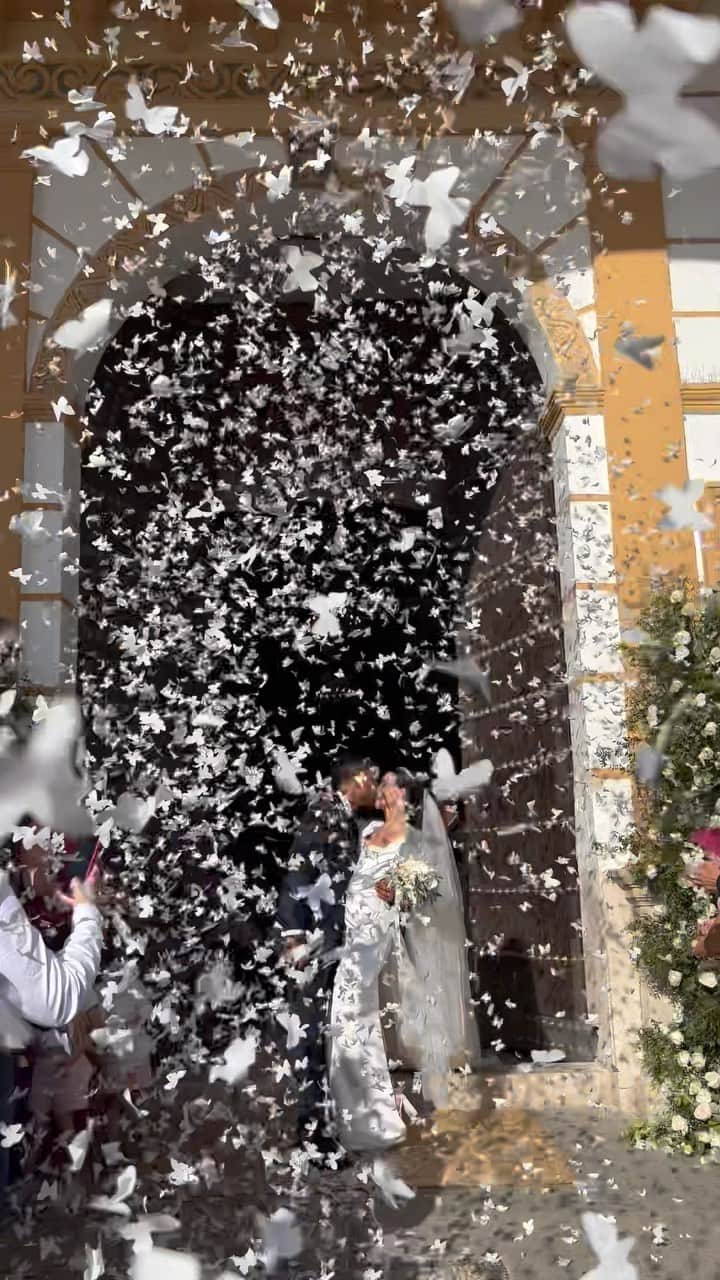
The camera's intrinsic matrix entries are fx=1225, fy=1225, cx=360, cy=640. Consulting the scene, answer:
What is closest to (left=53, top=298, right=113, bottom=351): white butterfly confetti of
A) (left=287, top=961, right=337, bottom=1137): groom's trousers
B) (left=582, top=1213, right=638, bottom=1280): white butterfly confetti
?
(left=287, top=961, right=337, bottom=1137): groom's trousers

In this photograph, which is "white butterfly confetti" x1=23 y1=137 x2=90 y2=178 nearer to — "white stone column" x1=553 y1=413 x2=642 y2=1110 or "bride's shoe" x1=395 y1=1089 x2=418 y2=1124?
"white stone column" x1=553 y1=413 x2=642 y2=1110

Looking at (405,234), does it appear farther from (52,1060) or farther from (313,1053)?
(52,1060)

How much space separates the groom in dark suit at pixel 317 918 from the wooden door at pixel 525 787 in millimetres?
1006

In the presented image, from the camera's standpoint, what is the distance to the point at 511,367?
5914 mm

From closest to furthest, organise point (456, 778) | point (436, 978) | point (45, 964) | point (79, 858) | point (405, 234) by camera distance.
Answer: point (45, 964), point (79, 858), point (436, 978), point (405, 234), point (456, 778)

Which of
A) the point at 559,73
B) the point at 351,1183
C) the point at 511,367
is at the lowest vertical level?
the point at 351,1183

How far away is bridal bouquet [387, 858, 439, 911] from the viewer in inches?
177

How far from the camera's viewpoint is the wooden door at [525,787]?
5410 millimetres

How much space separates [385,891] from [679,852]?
3.62 feet

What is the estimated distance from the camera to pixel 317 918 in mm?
4496

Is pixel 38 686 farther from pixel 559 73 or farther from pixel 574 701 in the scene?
pixel 559 73

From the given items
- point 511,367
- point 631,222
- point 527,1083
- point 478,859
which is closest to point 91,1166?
point 527,1083

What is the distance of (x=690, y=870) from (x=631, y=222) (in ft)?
9.89

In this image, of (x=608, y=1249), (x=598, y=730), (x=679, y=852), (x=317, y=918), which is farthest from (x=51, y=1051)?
(x=598, y=730)
